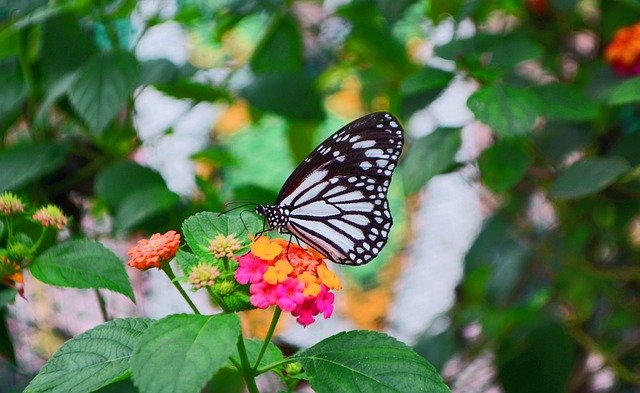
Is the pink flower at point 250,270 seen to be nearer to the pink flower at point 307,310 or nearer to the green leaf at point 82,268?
the pink flower at point 307,310

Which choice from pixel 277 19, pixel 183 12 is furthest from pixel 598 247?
pixel 183 12

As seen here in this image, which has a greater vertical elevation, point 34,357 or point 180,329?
point 34,357

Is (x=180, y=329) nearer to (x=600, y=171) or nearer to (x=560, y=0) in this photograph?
(x=600, y=171)

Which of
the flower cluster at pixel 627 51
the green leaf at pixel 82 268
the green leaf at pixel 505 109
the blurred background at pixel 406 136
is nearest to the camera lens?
the green leaf at pixel 82 268

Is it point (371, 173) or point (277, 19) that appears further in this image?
point (277, 19)

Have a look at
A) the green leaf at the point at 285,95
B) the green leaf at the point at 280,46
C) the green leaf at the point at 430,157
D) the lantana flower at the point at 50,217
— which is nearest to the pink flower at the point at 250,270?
the lantana flower at the point at 50,217
